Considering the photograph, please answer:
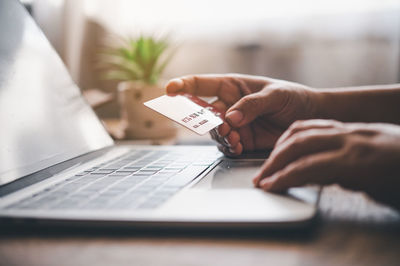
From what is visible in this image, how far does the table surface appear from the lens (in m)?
0.28

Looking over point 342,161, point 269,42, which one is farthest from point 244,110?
point 269,42

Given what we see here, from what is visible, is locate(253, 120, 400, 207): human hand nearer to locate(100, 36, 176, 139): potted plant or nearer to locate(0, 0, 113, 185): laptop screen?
locate(0, 0, 113, 185): laptop screen

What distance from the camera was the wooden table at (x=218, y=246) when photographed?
28cm

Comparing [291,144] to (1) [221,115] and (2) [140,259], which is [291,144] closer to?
(2) [140,259]

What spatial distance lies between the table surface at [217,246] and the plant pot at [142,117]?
2.70 ft

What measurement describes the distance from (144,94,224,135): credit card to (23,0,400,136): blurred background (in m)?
0.95

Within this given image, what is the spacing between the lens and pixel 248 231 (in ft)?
1.06

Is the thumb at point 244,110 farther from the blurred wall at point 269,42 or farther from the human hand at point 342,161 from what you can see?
the blurred wall at point 269,42

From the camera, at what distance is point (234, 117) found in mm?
700

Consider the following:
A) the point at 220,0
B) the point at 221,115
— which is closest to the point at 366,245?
the point at 221,115

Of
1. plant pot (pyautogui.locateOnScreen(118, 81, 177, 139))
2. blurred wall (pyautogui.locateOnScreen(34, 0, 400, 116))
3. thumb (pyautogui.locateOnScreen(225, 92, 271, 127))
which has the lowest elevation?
plant pot (pyautogui.locateOnScreen(118, 81, 177, 139))

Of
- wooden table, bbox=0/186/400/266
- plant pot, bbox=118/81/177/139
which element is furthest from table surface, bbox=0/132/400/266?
plant pot, bbox=118/81/177/139

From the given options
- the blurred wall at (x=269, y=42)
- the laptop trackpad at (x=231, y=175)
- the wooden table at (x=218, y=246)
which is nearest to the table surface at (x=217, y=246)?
the wooden table at (x=218, y=246)

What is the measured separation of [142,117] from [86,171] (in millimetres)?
628
